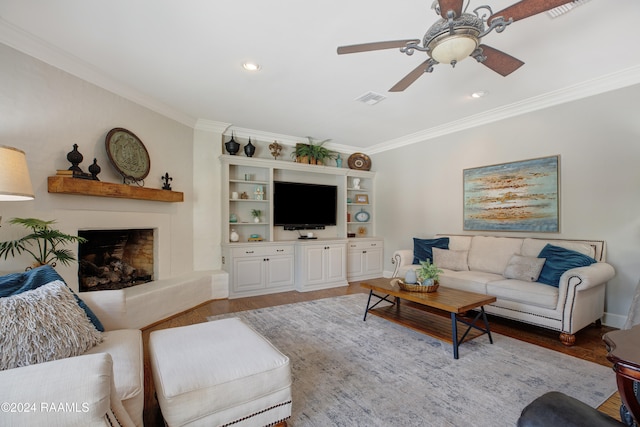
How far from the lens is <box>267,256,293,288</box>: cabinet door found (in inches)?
183

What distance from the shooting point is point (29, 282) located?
162 centimetres

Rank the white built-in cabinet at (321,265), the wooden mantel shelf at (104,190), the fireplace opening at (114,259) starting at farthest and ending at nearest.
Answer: the white built-in cabinet at (321,265) < the fireplace opening at (114,259) < the wooden mantel shelf at (104,190)

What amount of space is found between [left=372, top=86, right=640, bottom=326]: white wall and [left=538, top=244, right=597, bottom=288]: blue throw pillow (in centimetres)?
43

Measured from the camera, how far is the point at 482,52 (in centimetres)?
185

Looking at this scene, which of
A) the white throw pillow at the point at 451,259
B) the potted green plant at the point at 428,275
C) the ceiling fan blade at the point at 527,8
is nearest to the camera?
the ceiling fan blade at the point at 527,8

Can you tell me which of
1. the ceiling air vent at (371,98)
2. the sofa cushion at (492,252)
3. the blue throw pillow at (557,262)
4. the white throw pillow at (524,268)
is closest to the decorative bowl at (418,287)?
the white throw pillow at (524,268)

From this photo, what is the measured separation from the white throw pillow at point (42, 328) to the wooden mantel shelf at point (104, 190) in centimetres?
142

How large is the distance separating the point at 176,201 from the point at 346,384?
10.2 ft

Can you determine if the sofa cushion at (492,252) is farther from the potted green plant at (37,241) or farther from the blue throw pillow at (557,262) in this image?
the potted green plant at (37,241)

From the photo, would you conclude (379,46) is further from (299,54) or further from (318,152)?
(318,152)

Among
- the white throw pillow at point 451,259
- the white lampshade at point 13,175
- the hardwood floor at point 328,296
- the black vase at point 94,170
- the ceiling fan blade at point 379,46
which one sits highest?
the ceiling fan blade at point 379,46

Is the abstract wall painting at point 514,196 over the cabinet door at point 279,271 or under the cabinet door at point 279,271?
over

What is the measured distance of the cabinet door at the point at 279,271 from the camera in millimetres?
4637

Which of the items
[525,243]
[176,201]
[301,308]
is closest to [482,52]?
[525,243]
